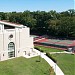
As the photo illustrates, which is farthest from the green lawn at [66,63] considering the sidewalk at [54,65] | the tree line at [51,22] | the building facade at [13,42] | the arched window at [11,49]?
the tree line at [51,22]

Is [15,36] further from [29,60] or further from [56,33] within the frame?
[56,33]

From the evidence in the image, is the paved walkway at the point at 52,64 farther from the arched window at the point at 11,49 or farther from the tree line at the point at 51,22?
the tree line at the point at 51,22

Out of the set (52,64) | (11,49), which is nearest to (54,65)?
(52,64)

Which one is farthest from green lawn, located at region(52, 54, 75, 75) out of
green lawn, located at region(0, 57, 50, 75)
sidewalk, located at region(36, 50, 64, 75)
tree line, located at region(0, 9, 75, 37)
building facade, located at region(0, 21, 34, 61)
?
tree line, located at region(0, 9, 75, 37)

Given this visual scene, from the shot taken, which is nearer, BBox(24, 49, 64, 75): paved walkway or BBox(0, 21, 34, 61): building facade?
BBox(24, 49, 64, 75): paved walkway

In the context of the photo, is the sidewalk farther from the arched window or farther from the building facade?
the arched window

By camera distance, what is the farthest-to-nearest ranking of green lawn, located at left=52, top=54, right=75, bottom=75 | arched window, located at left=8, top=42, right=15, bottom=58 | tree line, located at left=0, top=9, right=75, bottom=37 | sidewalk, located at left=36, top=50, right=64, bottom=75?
tree line, located at left=0, top=9, right=75, bottom=37
arched window, located at left=8, top=42, right=15, bottom=58
green lawn, located at left=52, top=54, right=75, bottom=75
sidewalk, located at left=36, top=50, right=64, bottom=75

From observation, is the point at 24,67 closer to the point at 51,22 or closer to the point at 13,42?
the point at 13,42
